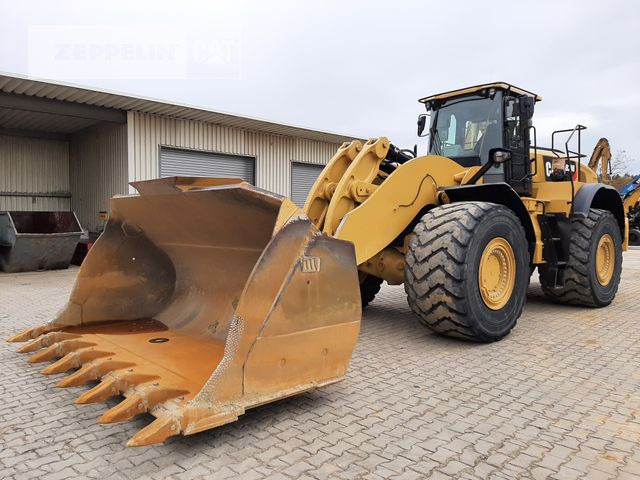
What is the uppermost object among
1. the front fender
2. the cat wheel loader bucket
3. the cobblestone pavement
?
the front fender

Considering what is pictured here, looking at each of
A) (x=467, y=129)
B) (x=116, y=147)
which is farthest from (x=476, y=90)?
(x=116, y=147)

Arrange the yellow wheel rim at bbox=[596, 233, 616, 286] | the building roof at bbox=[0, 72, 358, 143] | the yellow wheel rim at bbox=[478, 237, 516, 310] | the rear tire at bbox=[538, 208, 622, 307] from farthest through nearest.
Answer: the building roof at bbox=[0, 72, 358, 143]
the yellow wheel rim at bbox=[596, 233, 616, 286]
the rear tire at bbox=[538, 208, 622, 307]
the yellow wheel rim at bbox=[478, 237, 516, 310]

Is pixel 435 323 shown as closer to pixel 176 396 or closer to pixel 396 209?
pixel 396 209

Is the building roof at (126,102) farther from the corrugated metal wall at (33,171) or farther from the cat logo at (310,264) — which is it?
the cat logo at (310,264)

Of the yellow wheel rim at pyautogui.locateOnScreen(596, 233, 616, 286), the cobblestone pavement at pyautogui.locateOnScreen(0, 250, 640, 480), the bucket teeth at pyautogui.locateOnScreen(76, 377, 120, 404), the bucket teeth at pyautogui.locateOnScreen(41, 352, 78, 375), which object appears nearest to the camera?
the cobblestone pavement at pyautogui.locateOnScreen(0, 250, 640, 480)

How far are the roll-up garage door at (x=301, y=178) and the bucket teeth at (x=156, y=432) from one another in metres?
13.7

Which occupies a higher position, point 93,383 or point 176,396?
point 176,396

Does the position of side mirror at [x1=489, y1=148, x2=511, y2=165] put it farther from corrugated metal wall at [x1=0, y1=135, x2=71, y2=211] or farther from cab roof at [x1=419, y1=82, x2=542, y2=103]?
corrugated metal wall at [x1=0, y1=135, x2=71, y2=211]

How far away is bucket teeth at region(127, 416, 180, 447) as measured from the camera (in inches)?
91.7

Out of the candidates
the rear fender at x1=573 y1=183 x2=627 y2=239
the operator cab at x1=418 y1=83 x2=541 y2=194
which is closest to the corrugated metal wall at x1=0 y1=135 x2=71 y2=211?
the operator cab at x1=418 y1=83 x2=541 y2=194

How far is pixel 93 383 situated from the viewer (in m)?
3.63

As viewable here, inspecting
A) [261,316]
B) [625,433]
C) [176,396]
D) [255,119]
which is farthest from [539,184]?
[255,119]

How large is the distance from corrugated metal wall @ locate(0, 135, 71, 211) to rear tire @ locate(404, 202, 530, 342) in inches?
538

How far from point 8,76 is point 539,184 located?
9.61m
